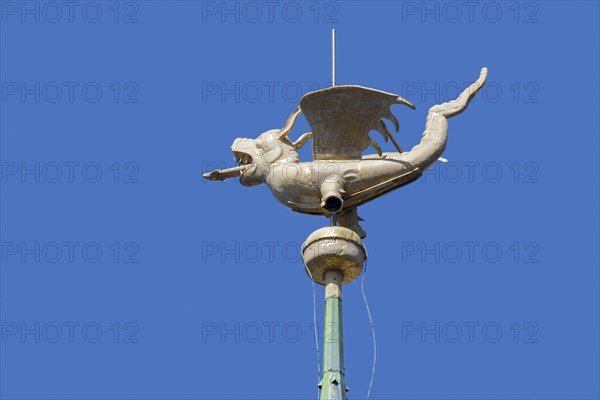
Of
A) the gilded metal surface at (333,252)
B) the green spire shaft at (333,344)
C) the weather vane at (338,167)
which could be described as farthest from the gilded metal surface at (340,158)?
the green spire shaft at (333,344)

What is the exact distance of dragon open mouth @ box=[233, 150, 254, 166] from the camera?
35.5 metres

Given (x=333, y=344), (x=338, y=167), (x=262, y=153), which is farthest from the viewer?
(x=262, y=153)

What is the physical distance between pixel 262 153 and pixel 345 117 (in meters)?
1.57

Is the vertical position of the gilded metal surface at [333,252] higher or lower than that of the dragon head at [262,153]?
lower

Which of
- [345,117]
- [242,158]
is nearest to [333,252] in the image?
[345,117]

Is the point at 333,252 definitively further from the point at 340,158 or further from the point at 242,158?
the point at 242,158

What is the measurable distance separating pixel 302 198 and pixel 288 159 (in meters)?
0.92

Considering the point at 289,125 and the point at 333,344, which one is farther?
the point at 289,125

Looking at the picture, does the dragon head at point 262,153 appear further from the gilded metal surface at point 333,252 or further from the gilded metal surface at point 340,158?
the gilded metal surface at point 333,252

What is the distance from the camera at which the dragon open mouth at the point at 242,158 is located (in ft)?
116

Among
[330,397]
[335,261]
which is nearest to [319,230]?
[335,261]

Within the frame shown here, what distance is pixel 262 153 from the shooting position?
3531 cm

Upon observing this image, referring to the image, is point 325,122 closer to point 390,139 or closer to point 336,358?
point 390,139

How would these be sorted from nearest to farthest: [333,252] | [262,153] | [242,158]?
[333,252]
[262,153]
[242,158]
